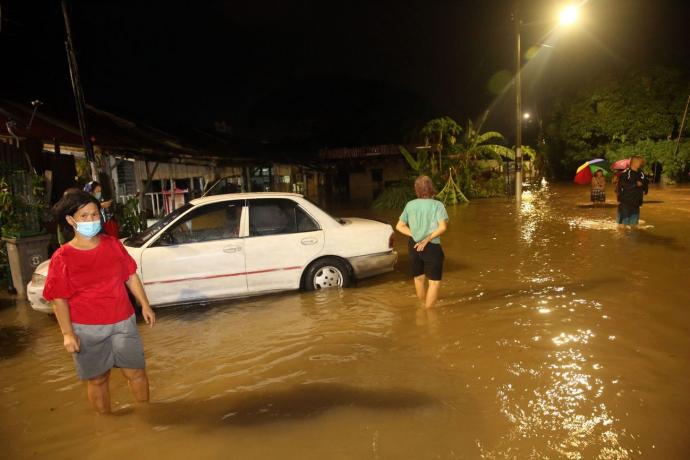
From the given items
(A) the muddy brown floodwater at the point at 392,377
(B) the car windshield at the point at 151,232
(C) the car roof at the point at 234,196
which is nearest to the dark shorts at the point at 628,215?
(A) the muddy brown floodwater at the point at 392,377

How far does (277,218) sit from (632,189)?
884 centimetres

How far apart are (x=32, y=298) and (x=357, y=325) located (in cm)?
402

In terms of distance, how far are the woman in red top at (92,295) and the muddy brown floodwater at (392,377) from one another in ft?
1.99

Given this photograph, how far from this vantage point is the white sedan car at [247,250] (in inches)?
245

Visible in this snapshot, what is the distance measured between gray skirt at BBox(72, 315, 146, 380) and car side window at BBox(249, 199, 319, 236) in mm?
3173

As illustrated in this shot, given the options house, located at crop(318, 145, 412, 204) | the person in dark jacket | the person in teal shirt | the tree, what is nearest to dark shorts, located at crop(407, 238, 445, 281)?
the person in teal shirt

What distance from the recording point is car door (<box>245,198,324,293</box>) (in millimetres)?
6586

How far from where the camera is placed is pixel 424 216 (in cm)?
581

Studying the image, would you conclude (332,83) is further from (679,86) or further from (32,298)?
(32,298)

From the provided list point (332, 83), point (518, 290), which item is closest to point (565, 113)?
point (332, 83)

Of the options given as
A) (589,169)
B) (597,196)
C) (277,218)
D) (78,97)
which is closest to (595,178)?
(597,196)

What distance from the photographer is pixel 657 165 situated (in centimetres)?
3009

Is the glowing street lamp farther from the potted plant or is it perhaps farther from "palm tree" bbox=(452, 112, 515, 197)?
the potted plant

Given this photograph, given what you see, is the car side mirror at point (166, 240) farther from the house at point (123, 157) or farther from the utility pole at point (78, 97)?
the house at point (123, 157)
